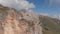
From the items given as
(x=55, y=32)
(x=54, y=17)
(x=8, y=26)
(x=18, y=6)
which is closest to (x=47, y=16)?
(x=54, y=17)

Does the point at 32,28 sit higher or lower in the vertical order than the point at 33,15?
lower

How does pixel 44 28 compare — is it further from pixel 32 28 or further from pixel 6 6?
pixel 6 6

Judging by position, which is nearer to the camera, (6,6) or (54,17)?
(6,6)

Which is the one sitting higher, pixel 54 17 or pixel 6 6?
pixel 6 6

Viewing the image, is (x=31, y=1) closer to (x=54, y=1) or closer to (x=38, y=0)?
(x=38, y=0)

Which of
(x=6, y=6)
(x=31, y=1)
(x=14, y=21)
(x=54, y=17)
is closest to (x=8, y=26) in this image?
(x=14, y=21)

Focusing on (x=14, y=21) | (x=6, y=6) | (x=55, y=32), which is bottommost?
(x=55, y=32)
